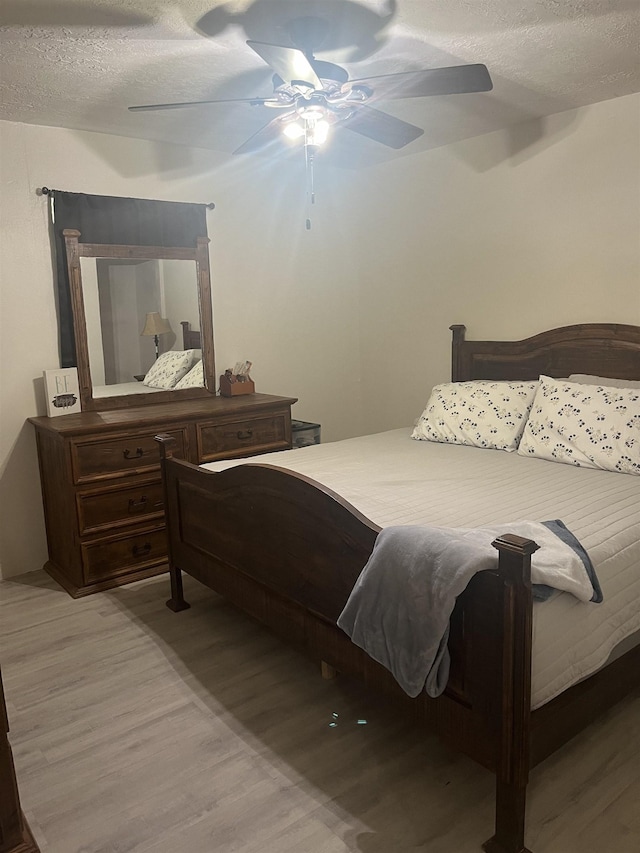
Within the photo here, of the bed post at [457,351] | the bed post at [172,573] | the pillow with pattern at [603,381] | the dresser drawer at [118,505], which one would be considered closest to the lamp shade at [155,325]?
the dresser drawer at [118,505]

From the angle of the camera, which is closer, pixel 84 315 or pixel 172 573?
pixel 172 573

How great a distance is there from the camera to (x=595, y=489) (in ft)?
7.95

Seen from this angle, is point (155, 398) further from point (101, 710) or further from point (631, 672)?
point (631, 672)

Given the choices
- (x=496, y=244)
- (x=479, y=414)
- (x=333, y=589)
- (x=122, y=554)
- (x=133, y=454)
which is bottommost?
(x=122, y=554)

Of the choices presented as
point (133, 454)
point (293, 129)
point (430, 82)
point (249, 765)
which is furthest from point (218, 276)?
point (249, 765)

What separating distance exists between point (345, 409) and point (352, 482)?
2.21 meters

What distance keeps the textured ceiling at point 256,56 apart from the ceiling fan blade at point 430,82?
224 mm

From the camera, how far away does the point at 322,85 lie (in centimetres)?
221

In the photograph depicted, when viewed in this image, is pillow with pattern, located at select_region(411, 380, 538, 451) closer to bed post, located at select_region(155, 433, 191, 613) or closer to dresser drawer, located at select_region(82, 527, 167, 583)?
bed post, located at select_region(155, 433, 191, 613)

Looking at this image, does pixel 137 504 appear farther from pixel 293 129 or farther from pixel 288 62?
pixel 288 62

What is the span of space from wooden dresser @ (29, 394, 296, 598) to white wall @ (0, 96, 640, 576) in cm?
→ 31

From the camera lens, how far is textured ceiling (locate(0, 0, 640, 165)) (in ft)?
6.91

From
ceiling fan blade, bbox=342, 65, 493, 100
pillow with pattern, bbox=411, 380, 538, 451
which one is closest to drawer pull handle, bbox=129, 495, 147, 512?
pillow with pattern, bbox=411, 380, 538, 451

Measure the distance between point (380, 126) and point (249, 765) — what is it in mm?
2423
